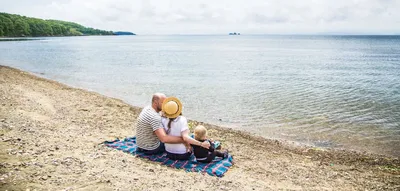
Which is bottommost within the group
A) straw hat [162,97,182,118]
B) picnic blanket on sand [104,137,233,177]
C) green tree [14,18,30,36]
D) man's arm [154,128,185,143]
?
picnic blanket on sand [104,137,233,177]

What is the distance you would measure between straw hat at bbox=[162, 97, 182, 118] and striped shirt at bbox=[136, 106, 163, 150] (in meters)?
0.35

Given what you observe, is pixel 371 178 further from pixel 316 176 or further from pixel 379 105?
pixel 379 105

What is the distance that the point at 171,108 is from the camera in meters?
7.84

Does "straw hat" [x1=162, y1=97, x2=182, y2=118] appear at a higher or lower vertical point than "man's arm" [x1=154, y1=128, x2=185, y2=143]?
higher

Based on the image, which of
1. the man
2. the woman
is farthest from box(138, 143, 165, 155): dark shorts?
the woman

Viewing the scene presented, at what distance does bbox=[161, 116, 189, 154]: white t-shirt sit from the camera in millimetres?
8148

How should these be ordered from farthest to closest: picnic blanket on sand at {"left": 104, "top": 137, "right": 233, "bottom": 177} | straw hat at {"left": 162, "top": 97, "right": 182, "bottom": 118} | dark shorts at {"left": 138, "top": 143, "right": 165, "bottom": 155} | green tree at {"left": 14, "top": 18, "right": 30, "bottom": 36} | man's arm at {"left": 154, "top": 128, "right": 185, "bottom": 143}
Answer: green tree at {"left": 14, "top": 18, "right": 30, "bottom": 36} < dark shorts at {"left": 138, "top": 143, "right": 165, "bottom": 155} < man's arm at {"left": 154, "top": 128, "right": 185, "bottom": 143} < picnic blanket on sand at {"left": 104, "top": 137, "right": 233, "bottom": 177} < straw hat at {"left": 162, "top": 97, "right": 182, "bottom": 118}

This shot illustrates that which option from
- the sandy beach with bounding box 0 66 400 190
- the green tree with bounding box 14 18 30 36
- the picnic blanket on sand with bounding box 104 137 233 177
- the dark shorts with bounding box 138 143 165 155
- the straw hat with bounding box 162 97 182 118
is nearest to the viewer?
the sandy beach with bounding box 0 66 400 190

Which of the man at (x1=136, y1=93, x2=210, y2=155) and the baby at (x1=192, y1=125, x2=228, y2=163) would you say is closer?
the man at (x1=136, y1=93, x2=210, y2=155)

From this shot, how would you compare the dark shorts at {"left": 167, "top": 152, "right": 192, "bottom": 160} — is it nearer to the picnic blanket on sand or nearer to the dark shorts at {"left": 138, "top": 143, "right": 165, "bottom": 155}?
the picnic blanket on sand

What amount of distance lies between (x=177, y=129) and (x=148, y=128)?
0.81 m

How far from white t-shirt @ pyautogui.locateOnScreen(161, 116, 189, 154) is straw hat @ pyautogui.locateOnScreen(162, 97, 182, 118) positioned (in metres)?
0.25

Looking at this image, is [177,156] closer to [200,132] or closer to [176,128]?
[176,128]

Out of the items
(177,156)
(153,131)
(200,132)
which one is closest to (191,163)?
(177,156)
